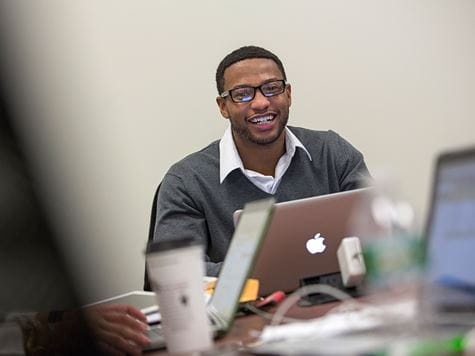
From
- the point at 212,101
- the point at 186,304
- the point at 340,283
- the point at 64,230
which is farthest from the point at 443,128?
the point at 64,230

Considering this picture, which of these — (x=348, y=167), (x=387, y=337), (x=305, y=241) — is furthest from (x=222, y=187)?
(x=387, y=337)

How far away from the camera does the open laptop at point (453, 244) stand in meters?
1.04

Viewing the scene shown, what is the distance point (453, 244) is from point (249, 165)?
1791mm

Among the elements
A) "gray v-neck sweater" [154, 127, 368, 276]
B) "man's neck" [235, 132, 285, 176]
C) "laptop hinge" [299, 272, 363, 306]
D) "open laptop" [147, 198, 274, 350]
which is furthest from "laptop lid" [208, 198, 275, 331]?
"man's neck" [235, 132, 285, 176]

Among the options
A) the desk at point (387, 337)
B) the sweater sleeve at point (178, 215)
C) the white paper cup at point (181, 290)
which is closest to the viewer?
the desk at point (387, 337)

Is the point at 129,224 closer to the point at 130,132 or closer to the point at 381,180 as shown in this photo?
the point at 130,132

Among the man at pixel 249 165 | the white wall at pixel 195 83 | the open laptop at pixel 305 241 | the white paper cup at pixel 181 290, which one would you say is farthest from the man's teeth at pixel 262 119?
the white paper cup at pixel 181 290

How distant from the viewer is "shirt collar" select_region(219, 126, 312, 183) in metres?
2.72

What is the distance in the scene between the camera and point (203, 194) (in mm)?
2686

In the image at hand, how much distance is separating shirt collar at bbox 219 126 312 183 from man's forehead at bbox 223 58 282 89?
197 millimetres

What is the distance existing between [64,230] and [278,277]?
1.16 meters

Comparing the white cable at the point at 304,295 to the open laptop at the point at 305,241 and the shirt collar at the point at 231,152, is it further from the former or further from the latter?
the shirt collar at the point at 231,152

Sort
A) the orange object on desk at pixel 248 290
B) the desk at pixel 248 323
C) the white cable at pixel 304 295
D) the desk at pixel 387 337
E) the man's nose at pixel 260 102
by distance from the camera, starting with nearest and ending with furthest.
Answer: the desk at pixel 387 337 < the desk at pixel 248 323 < the white cable at pixel 304 295 < the orange object on desk at pixel 248 290 < the man's nose at pixel 260 102

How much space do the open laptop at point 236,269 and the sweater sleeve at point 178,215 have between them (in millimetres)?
945
